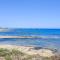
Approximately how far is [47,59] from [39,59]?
22.5 inches

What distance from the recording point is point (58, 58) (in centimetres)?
823

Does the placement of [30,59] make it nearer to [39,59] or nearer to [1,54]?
[39,59]

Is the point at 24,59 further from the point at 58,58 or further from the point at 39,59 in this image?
the point at 58,58

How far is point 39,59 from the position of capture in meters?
8.04

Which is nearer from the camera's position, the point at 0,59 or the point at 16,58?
the point at 16,58

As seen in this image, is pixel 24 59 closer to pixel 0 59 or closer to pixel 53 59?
pixel 53 59

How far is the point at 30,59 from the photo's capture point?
27.4 ft

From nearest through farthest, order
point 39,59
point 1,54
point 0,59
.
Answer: point 39,59
point 0,59
point 1,54

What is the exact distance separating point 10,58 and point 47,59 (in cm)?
150

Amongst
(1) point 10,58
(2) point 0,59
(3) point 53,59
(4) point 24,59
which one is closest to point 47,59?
(3) point 53,59

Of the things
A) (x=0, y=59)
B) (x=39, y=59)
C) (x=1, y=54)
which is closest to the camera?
(x=39, y=59)

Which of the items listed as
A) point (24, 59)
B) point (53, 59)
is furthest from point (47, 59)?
point (24, 59)

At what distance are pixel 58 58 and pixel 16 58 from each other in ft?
5.38

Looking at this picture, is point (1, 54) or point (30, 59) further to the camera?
point (1, 54)
